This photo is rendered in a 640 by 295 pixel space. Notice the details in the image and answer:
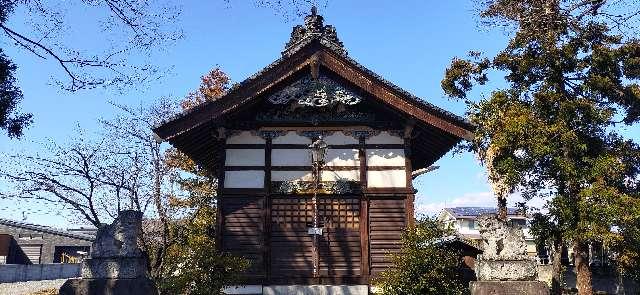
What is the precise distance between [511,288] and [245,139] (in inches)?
312

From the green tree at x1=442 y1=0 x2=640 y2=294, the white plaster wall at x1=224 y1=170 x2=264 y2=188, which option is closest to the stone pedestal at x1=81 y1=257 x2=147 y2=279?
the white plaster wall at x1=224 y1=170 x2=264 y2=188

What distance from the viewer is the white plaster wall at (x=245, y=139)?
13953 mm

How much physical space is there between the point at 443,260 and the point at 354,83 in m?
5.26

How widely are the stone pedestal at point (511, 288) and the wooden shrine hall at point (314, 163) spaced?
3.80m

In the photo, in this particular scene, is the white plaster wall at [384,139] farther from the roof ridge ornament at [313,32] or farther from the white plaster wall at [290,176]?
the roof ridge ornament at [313,32]

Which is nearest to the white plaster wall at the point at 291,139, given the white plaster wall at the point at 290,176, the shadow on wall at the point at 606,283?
the white plaster wall at the point at 290,176

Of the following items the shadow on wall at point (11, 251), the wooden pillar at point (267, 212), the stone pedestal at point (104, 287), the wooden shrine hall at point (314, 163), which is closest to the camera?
the stone pedestal at point (104, 287)

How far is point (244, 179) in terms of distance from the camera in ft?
44.7

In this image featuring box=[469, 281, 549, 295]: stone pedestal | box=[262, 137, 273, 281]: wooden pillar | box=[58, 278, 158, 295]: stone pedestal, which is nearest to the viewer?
box=[58, 278, 158, 295]: stone pedestal

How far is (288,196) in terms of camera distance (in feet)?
44.3

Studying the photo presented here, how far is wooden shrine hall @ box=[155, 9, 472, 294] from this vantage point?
42.8 ft

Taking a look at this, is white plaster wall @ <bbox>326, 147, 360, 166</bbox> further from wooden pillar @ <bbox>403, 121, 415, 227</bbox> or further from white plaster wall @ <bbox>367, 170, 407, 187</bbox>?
wooden pillar @ <bbox>403, 121, 415, 227</bbox>

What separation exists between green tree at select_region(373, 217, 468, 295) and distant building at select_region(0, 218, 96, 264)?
124 ft

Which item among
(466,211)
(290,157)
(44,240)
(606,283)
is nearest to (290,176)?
(290,157)
